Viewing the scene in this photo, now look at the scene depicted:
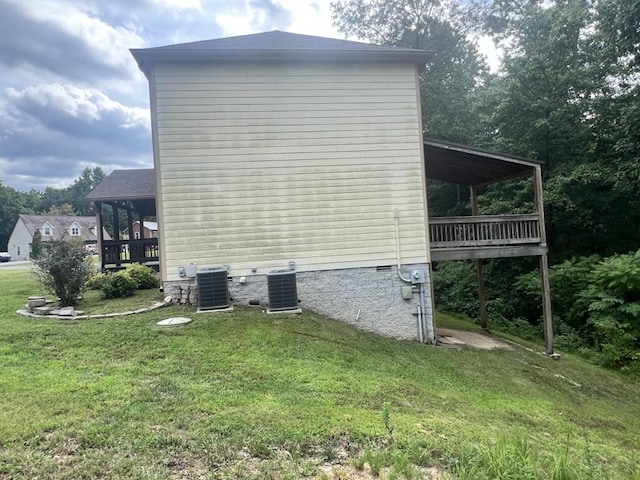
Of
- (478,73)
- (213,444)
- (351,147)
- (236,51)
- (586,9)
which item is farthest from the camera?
(478,73)

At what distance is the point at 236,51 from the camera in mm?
7586

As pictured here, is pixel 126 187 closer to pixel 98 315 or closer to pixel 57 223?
pixel 98 315

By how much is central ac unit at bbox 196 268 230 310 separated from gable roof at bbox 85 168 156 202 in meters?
5.45

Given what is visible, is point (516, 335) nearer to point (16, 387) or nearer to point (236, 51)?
point (236, 51)

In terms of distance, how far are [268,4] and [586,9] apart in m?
11.8

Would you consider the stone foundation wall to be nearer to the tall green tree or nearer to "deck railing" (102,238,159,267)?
"deck railing" (102,238,159,267)

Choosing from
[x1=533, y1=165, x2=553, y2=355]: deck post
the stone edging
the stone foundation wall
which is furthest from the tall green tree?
[x1=533, y1=165, x2=553, y2=355]: deck post

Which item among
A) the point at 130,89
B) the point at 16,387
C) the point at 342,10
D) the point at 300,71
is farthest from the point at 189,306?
the point at 342,10

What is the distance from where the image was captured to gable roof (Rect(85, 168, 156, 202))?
12.7 meters

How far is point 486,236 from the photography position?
9055 millimetres

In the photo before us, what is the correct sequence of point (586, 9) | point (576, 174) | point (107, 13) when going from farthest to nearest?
point (586, 9), point (576, 174), point (107, 13)

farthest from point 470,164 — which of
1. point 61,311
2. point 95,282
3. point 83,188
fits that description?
point 83,188

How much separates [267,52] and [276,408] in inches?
269

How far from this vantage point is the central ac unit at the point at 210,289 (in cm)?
752
